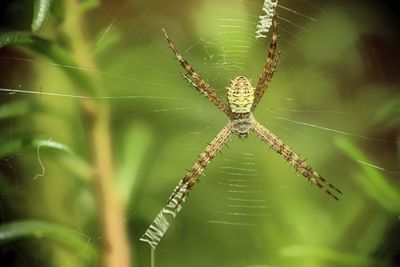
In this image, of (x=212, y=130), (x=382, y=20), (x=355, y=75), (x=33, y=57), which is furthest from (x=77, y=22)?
(x=382, y=20)

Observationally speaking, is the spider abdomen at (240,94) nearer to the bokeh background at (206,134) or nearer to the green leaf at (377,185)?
the bokeh background at (206,134)

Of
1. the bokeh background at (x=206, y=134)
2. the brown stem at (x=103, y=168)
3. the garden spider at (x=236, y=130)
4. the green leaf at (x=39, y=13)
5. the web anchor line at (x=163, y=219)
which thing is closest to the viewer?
the green leaf at (x=39, y=13)

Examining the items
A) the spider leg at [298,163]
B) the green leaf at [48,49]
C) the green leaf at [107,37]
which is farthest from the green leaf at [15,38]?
the spider leg at [298,163]

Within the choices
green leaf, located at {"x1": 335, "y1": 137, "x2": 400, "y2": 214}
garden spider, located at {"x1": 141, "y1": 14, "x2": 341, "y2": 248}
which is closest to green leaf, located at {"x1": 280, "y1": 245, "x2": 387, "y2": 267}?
green leaf, located at {"x1": 335, "y1": 137, "x2": 400, "y2": 214}

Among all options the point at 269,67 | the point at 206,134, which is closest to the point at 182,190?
the point at 206,134

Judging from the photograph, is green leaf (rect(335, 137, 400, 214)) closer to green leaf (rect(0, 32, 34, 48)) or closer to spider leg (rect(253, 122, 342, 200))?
spider leg (rect(253, 122, 342, 200))

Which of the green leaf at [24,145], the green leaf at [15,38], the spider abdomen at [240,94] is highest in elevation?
the green leaf at [15,38]
